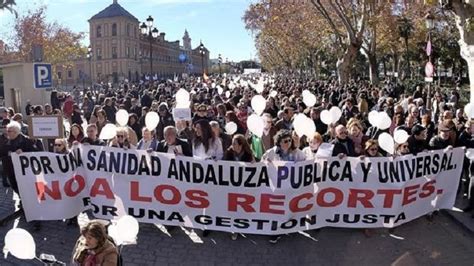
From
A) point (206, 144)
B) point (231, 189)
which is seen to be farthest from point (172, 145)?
point (231, 189)

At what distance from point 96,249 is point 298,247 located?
3.58 metres

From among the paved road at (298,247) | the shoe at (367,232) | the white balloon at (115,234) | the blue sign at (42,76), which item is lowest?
the paved road at (298,247)

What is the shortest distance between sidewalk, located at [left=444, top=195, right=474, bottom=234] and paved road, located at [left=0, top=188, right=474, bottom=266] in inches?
3.2

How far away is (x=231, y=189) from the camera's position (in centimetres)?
702

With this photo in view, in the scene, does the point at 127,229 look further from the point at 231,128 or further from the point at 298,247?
Result: the point at 231,128

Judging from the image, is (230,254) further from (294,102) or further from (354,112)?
(294,102)

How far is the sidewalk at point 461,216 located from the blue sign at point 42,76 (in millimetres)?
10269

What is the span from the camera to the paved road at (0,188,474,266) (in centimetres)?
646

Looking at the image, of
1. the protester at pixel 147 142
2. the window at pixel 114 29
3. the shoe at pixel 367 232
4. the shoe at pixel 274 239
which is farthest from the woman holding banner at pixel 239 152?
the window at pixel 114 29

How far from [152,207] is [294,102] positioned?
825 cm

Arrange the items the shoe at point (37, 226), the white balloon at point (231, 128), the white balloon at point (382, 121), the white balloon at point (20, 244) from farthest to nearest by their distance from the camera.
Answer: the white balloon at point (231, 128)
the white balloon at point (382, 121)
the shoe at point (37, 226)
the white balloon at point (20, 244)

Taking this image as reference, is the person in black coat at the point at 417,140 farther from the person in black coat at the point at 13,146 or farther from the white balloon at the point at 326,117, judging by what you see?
the person in black coat at the point at 13,146

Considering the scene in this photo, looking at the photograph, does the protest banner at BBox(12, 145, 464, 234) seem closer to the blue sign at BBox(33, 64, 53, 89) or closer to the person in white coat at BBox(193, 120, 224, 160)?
the person in white coat at BBox(193, 120, 224, 160)

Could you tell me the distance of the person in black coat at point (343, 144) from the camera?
7461mm
